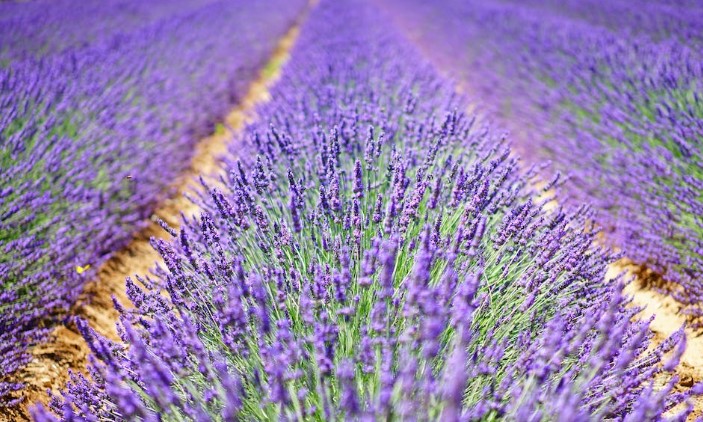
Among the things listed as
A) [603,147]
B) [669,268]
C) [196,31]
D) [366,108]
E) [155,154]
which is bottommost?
[669,268]

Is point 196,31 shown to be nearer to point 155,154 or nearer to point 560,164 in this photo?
point 155,154

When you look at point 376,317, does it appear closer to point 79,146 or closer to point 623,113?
point 79,146

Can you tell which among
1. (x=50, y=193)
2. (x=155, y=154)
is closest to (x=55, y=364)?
(x=50, y=193)

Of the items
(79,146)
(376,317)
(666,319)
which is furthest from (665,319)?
(79,146)

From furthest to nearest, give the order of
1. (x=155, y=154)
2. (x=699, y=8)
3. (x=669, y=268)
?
(x=699, y=8)
(x=155, y=154)
(x=669, y=268)

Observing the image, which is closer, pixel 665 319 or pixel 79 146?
pixel 665 319

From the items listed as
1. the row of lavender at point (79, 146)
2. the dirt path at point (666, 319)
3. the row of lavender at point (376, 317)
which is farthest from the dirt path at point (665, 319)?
the row of lavender at point (79, 146)

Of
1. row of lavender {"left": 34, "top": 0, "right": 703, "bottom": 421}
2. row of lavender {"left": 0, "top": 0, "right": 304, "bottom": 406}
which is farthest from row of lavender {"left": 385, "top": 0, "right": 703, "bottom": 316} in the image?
row of lavender {"left": 0, "top": 0, "right": 304, "bottom": 406}
